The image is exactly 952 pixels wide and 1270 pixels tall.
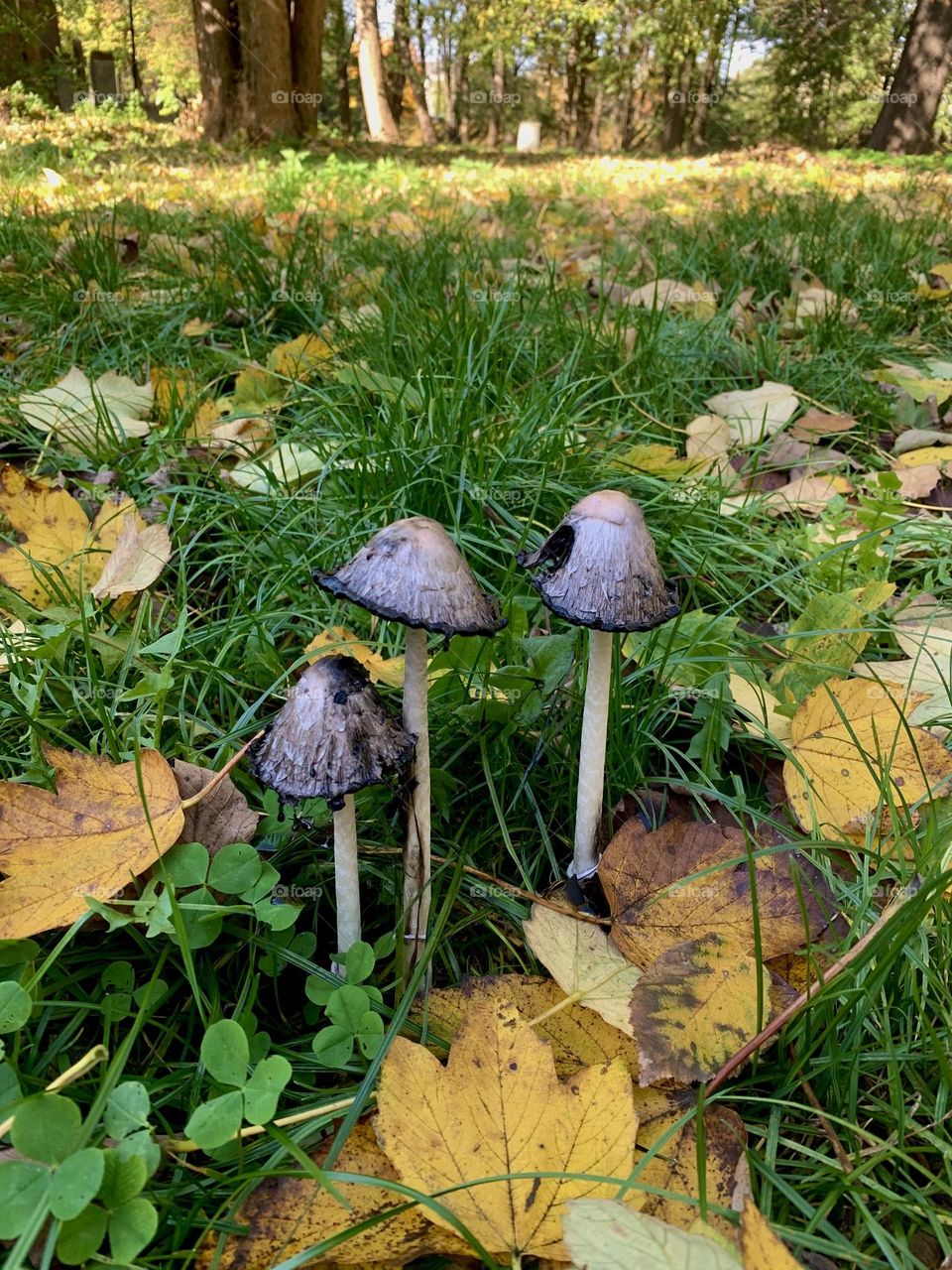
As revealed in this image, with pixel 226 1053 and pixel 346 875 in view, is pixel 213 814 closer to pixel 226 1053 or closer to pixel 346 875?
pixel 346 875

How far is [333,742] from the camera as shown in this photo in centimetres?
118

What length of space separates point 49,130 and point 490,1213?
1238 cm

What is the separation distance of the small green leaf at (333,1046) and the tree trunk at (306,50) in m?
14.2

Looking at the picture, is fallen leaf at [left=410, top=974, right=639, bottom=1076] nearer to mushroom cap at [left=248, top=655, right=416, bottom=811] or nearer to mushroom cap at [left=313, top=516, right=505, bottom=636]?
mushroom cap at [left=248, top=655, right=416, bottom=811]

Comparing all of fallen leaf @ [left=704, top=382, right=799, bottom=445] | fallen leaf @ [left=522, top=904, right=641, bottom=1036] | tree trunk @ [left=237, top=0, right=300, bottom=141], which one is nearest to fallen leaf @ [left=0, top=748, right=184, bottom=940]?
fallen leaf @ [left=522, top=904, right=641, bottom=1036]

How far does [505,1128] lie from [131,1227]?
43 cm

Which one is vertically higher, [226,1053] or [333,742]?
[333,742]

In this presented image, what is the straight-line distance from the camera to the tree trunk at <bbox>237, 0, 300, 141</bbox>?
11602mm

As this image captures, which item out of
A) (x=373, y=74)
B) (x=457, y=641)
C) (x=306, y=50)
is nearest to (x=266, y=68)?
(x=306, y=50)

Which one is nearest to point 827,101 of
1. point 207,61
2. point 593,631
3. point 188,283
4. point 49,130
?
point 207,61

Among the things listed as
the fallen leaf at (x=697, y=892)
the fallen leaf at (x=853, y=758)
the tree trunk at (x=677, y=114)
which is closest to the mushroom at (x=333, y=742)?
the fallen leaf at (x=697, y=892)

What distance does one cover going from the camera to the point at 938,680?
1853 mm

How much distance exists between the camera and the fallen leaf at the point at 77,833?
4.05ft

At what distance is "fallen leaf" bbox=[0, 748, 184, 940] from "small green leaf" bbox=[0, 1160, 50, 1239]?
321 millimetres
